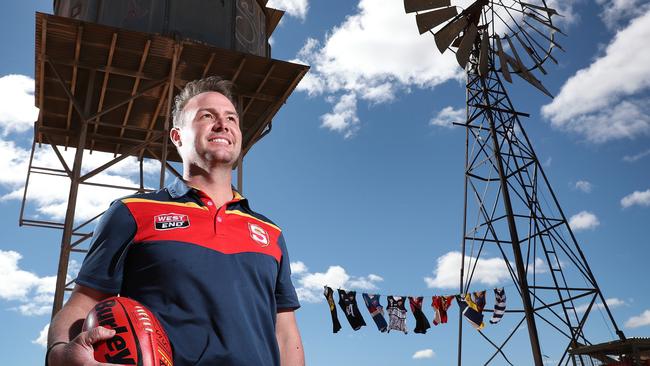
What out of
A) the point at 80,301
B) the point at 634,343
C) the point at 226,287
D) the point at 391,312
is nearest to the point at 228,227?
the point at 226,287

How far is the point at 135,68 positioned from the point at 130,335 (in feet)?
Result: 39.0

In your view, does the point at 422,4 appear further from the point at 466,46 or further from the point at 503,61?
the point at 503,61

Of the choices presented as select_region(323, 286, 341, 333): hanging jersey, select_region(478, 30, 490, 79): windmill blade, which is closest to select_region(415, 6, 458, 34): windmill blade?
select_region(478, 30, 490, 79): windmill blade

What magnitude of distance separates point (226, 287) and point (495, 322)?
1718 cm

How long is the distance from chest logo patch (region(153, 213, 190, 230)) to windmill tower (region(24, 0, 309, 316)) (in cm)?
968

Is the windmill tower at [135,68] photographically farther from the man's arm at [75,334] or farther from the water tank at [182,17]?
the man's arm at [75,334]

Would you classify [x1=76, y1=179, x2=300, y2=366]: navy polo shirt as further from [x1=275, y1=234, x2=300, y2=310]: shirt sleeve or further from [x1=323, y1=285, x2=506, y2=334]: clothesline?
[x1=323, y1=285, x2=506, y2=334]: clothesline

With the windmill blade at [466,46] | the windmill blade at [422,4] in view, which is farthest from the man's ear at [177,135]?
the windmill blade at [466,46]

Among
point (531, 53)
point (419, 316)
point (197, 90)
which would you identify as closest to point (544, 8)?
point (531, 53)

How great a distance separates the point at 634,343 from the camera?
43.0 ft

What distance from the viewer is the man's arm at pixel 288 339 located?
2670 millimetres

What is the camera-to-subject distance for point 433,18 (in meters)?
17.4

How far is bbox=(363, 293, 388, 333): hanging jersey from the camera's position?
65.1 ft

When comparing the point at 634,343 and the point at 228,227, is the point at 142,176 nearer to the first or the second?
the point at 634,343
